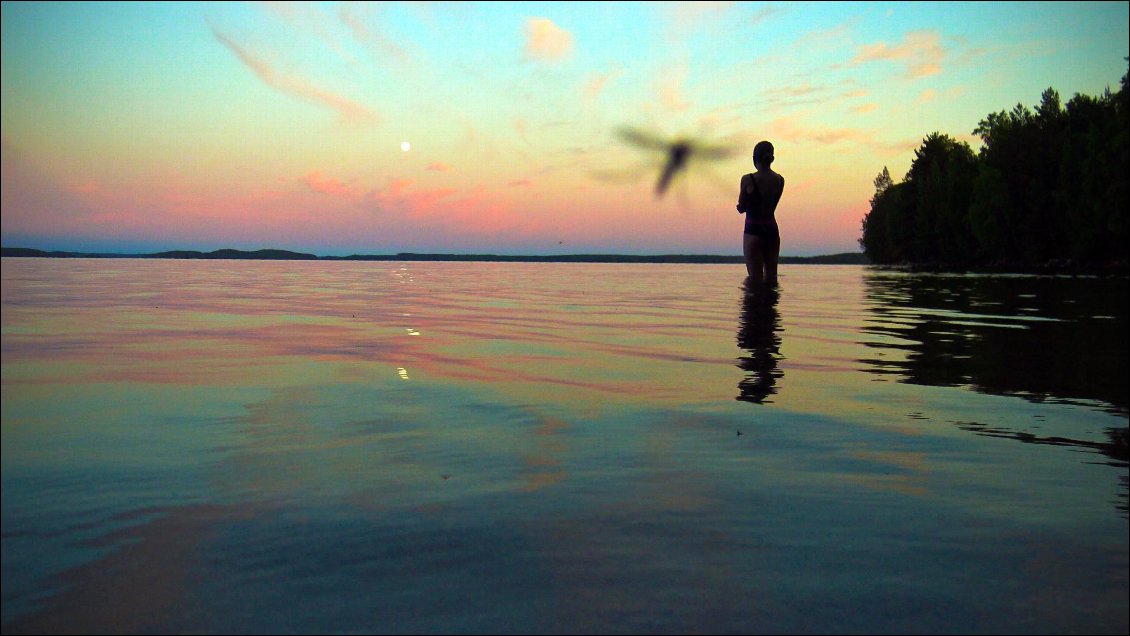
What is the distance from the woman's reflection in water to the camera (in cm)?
716

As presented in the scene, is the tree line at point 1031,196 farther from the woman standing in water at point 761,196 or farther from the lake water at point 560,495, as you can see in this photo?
the lake water at point 560,495

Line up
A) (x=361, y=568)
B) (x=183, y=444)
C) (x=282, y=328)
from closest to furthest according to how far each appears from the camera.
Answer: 1. (x=361, y=568)
2. (x=183, y=444)
3. (x=282, y=328)

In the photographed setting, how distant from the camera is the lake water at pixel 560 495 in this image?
2701 millimetres

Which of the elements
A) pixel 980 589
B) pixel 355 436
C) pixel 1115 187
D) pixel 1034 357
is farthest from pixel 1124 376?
pixel 1115 187

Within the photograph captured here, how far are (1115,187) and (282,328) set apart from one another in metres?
59.4

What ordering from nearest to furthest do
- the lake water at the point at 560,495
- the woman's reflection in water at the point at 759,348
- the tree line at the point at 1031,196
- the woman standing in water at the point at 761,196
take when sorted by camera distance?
the lake water at the point at 560,495 < the woman's reflection in water at the point at 759,348 < the woman standing in water at the point at 761,196 < the tree line at the point at 1031,196

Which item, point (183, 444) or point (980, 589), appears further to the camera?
point (183, 444)

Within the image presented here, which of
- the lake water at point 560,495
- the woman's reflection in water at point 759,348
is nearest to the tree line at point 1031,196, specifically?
the woman's reflection in water at point 759,348

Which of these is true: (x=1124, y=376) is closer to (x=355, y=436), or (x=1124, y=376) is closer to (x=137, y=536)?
(x=355, y=436)

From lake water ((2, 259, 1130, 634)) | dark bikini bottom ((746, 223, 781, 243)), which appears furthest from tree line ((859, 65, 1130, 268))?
lake water ((2, 259, 1130, 634))

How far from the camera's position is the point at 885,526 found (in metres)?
3.48

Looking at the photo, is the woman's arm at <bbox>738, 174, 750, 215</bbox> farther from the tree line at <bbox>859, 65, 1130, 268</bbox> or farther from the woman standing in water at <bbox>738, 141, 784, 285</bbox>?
the tree line at <bbox>859, 65, 1130, 268</bbox>

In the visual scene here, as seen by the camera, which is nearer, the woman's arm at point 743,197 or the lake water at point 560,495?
the lake water at point 560,495

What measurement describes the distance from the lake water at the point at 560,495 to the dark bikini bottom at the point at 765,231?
13724 mm
